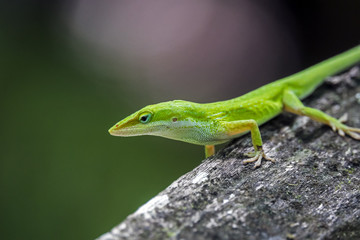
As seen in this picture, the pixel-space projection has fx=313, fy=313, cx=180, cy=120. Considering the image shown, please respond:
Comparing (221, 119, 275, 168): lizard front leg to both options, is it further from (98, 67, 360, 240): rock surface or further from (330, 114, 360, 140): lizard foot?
(330, 114, 360, 140): lizard foot

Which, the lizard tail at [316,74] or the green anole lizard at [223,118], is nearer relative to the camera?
the green anole lizard at [223,118]

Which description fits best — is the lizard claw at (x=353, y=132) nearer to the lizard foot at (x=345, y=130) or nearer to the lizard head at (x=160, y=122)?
the lizard foot at (x=345, y=130)

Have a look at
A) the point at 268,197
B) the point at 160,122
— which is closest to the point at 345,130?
the point at 268,197

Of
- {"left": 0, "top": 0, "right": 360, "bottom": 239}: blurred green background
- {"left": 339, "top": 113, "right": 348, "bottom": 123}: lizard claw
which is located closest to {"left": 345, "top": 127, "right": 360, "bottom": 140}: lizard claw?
{"left": 339, "top": 113, "right": 348, "bottom": 123}: lizard claw

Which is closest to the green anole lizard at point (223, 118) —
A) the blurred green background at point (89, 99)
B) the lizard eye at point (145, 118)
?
the lizard eye at point (145, 118)

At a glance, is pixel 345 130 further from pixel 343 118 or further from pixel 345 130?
pixel 343 118

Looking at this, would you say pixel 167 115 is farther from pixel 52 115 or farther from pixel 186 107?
pixel 52 115

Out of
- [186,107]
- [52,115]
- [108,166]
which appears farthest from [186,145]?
[186,107]

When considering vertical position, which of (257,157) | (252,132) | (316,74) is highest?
(316,74)
